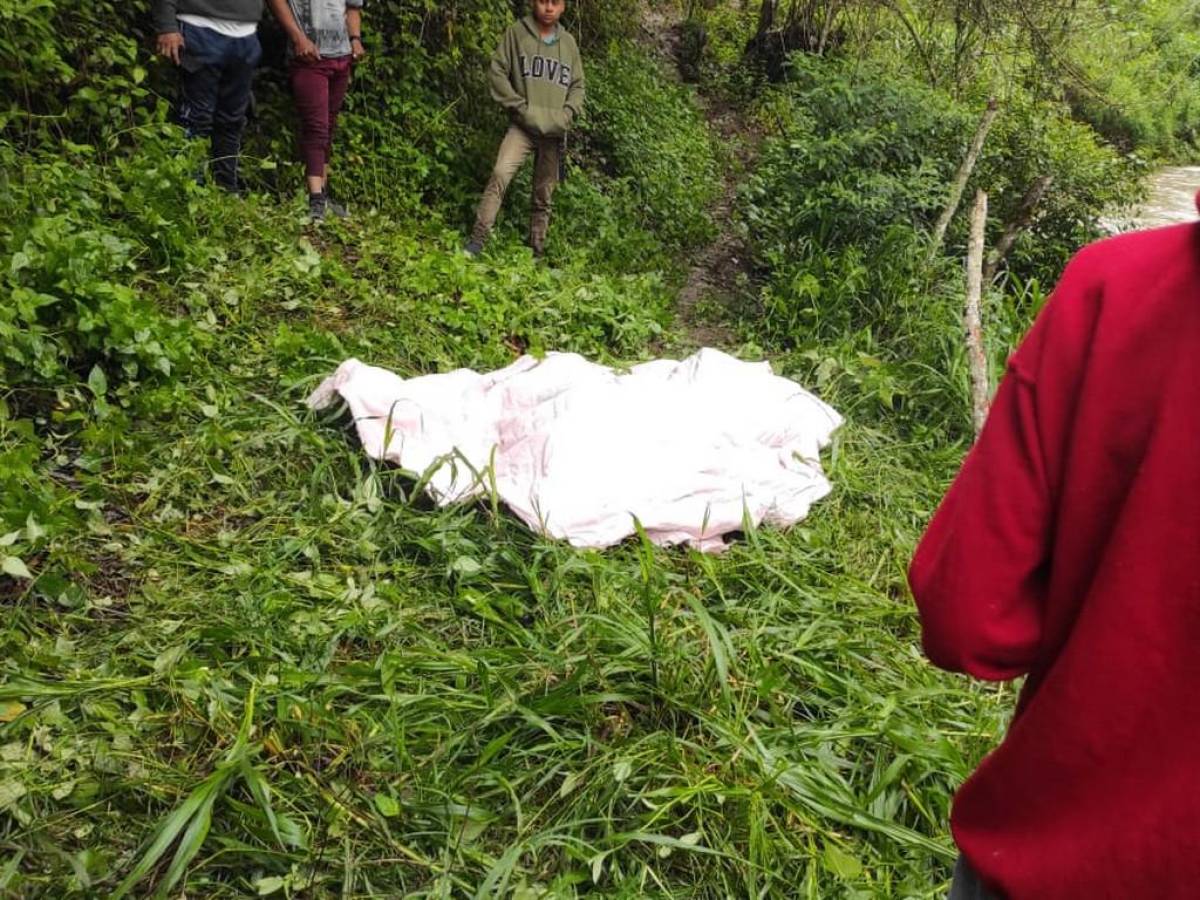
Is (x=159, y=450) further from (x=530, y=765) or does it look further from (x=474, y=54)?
(x=474, y=54)

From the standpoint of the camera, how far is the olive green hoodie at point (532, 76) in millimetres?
5070

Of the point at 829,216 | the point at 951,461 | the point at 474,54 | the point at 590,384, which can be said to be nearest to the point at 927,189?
the point at 829,216

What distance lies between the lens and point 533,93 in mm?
5109

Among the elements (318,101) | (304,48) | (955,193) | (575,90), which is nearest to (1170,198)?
(955,193)

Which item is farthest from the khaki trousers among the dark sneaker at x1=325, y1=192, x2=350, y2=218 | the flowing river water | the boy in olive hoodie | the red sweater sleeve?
the red sweater sleeve

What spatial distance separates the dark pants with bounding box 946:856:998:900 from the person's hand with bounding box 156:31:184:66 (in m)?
4.50

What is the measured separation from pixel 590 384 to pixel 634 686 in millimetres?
1632

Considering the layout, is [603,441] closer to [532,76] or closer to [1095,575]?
[1095,575]

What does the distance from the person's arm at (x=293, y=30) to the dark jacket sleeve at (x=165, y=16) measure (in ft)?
1.68

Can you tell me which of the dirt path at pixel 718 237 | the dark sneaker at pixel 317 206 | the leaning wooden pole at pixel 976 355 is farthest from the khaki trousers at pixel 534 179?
the leaning wooden pole at pixel 976 355

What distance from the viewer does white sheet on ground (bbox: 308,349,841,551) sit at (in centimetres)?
306

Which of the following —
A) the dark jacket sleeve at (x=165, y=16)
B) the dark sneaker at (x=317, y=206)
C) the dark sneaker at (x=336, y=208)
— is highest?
the dark jacket sleeve at (x=165, y=16)

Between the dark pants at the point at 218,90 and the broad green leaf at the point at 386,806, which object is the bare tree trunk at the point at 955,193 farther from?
the broad green leaf at the point at 386,806

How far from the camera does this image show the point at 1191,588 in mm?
816
